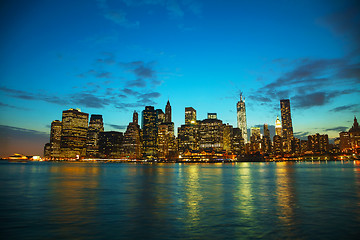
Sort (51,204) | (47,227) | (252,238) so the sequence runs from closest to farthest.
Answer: (252,238) < (47,227) < (51,204)

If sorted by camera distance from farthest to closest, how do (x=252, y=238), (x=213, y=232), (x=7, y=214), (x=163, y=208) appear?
(x=163, y=208)
(x=7, y=214)
(x=213, y=232)
(x=252, y=238)

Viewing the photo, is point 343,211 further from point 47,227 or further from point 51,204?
point 51,204

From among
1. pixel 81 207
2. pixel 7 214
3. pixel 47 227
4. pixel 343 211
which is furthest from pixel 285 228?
pixel 7 214

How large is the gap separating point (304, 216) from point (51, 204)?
2750cm

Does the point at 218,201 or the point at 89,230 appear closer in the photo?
the point at 89,230

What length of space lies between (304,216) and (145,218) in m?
14.3

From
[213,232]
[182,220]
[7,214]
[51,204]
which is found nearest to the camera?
[213,232]

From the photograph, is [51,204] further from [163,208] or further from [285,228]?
[285,228]

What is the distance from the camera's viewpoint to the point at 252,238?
16812mm

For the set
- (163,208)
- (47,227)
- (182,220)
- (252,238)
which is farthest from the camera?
(163,208)

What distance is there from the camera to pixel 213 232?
18.2m

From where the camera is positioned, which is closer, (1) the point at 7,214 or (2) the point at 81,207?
(1) the point at 7,214

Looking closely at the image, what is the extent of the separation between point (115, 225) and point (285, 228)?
13125 millimetres

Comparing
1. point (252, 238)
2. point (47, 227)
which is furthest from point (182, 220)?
point (47, 227)
